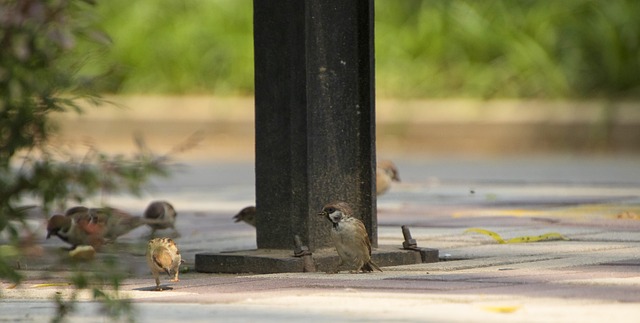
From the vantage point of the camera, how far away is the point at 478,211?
9.82 m

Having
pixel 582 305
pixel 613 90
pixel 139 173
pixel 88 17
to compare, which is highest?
pixel 613 90

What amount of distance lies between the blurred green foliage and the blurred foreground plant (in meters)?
12.0

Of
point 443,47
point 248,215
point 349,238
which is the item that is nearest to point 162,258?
point 349,238

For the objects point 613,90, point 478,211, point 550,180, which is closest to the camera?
point 478,211

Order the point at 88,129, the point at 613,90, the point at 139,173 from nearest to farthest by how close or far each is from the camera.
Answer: the point at 139,173, the point at 613,90, the point at 88,129

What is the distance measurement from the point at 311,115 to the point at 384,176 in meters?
4.00

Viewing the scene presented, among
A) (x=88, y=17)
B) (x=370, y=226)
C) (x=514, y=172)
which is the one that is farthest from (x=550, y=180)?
(x=88, y=17)

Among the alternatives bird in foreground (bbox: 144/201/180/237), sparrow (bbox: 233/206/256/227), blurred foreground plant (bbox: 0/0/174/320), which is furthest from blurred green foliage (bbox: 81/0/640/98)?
blurred foreground plant (bbox: 0/0/174/320)

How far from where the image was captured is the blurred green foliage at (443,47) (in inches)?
679

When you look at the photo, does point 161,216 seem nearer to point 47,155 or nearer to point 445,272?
point 445,272

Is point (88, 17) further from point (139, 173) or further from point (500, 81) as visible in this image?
point (500, 81)

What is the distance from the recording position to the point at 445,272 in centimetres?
634

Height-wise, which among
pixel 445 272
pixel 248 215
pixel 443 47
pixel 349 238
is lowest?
pixel 445 272

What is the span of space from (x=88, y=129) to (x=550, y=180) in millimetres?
8011
